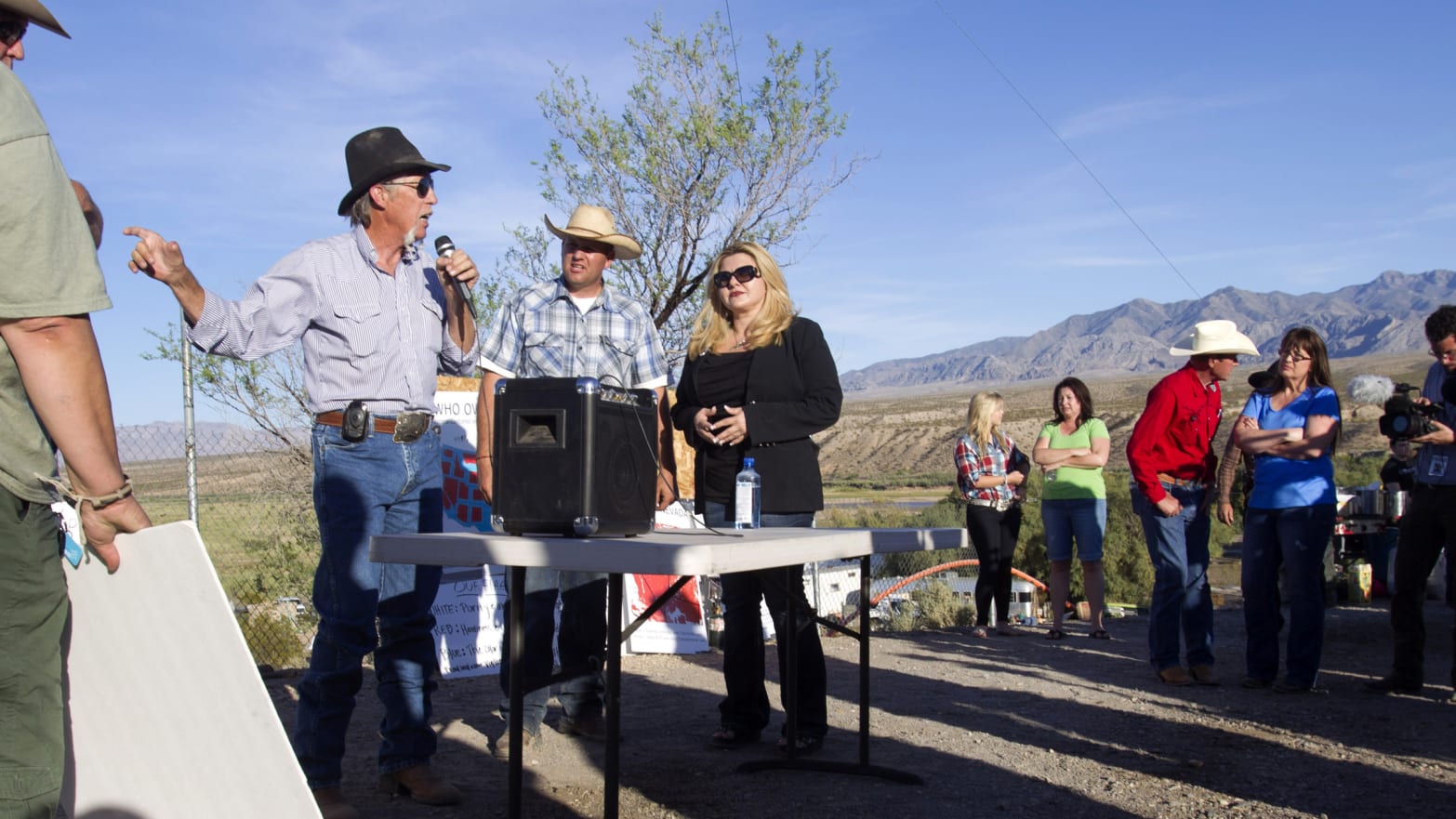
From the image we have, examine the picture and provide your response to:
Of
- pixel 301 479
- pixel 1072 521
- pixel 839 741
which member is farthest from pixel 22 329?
pixel 301 479

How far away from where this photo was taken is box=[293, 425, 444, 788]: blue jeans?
3.59 m

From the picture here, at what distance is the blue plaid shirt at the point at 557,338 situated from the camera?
4.66m

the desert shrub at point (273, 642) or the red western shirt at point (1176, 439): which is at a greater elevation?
the red western shirt at point (1176, 439)

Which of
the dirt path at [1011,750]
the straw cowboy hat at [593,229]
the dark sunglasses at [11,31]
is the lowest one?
the dirt path at [1011,750]

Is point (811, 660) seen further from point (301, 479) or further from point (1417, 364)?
point (1417, 364)

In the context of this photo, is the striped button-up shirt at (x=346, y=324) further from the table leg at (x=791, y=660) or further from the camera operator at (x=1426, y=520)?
the camera operator at (x=1426, y=520)

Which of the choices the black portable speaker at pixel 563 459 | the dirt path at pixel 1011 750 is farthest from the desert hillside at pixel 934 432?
the black portable speaker at pixel 563 459

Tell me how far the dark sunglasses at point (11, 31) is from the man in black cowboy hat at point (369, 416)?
1.15 meters

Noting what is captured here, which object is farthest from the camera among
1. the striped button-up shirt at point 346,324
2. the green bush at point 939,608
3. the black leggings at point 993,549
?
the green bush at point 939,608

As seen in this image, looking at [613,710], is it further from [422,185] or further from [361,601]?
[422,185]

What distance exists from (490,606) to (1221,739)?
3.94m

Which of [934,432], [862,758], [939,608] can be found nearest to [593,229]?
[862,758]

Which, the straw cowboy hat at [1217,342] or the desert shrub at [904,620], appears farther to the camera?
the desert shrub at [904,620]

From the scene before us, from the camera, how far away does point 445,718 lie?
209 inches
